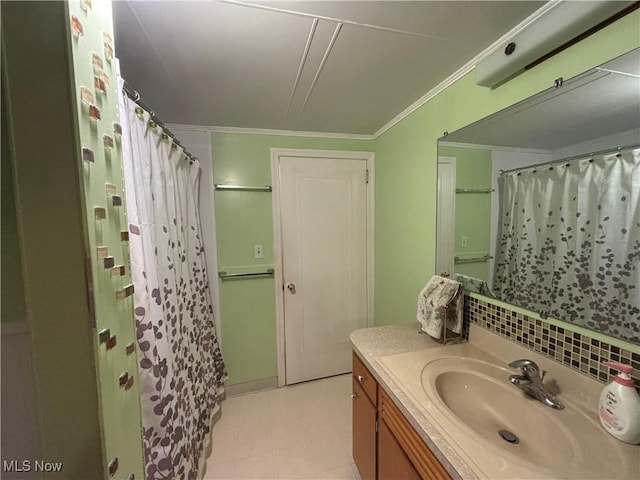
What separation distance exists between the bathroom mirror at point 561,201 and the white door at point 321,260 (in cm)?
101

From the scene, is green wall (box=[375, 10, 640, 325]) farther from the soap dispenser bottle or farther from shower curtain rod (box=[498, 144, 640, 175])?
the soap dispenser bottle

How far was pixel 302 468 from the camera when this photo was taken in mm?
1523

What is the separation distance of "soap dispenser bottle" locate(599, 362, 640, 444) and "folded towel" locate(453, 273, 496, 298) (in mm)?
505

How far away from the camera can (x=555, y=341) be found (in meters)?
0.95

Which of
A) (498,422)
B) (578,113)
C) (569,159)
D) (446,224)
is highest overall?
(578,113)

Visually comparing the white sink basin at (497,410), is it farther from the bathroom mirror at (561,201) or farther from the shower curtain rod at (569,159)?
the shower curtain rod at (569,159)

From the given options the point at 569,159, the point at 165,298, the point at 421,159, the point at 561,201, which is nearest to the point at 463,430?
the point at 561,201

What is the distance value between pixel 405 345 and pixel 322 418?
1.11 m

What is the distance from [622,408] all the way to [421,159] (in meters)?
1.36

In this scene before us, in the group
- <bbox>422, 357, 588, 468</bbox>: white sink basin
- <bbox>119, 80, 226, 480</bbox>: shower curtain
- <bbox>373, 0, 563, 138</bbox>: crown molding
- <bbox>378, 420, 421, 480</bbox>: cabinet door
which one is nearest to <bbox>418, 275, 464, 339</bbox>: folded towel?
<bbox>422, 357, 588, 468</bbox>: white sink basin

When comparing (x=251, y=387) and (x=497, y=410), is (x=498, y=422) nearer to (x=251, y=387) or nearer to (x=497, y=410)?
(x=497, y=410)

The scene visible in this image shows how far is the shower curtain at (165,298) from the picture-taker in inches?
41.0

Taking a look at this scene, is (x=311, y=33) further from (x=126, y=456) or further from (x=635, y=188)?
(x=126, y=456)

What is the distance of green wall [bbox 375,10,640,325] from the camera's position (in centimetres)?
84
